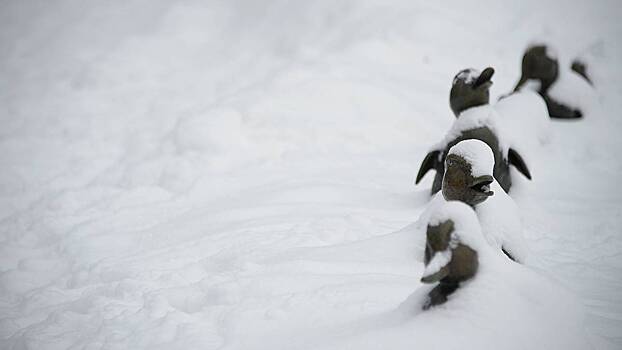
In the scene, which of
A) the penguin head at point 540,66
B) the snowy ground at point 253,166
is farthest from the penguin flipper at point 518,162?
the penguin head at point 540,66

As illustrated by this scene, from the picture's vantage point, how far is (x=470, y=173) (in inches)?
106

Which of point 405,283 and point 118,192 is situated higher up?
point 118,192

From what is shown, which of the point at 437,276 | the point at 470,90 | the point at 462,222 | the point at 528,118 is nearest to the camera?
the point at 437,276

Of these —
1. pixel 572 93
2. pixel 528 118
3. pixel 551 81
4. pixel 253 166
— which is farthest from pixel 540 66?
pixel 253 166

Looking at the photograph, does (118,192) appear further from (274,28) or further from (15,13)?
(15,13)

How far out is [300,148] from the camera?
5.07 metres

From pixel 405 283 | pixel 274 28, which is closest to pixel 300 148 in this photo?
pixel 405 283

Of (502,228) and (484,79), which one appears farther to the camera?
(484,79)

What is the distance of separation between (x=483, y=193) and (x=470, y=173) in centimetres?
12

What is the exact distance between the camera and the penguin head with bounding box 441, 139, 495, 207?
2672mm

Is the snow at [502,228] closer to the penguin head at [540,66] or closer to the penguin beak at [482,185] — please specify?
the penguin beak at [482,185]

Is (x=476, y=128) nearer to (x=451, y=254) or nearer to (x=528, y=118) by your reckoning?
(x=528, y=118)

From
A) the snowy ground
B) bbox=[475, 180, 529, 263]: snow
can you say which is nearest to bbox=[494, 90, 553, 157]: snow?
the snowy ground

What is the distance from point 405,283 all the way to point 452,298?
1.99ft
